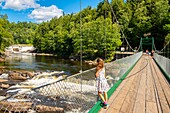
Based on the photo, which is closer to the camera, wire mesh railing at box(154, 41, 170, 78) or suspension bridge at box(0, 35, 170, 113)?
suspension bridge at box(0, 35, 170, 113)

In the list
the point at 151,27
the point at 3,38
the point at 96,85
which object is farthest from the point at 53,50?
the point at 96,85

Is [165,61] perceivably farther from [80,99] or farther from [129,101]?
[80,99]

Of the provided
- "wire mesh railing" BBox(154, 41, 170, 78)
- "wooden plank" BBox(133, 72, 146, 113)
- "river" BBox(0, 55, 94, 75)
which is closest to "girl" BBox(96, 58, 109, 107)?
"wooden plank" BBox(133, 72, 146, 113)

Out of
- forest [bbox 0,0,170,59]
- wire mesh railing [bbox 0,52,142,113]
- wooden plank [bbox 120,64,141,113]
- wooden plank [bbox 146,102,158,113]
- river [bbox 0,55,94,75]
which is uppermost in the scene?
forest [bbox 0,0,170,59]

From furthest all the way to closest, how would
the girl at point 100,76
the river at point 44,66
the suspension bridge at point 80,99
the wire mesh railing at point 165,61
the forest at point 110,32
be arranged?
the forest at point 110,32, the river at point 44,66, the wire mesh railing at point 165,61, the girl at point 100,76, the suspension bridge at point 80,99

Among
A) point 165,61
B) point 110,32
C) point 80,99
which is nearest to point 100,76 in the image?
point 80,99

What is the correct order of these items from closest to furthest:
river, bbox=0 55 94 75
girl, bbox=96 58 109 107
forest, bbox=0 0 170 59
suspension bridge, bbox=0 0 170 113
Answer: suspension bridge, bbox=0 0 170 113 < girl, bbox=96 58 109 107 < river, bbox=0 55 94 75 < forest, bbox=0 0 170 59

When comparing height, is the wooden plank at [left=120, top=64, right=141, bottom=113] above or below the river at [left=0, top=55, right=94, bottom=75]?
above

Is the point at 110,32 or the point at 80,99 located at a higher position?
the point at 110,32

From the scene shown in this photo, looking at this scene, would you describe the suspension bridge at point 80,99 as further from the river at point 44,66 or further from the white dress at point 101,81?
the river at point 44,66

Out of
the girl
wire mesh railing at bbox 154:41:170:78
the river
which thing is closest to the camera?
the girl

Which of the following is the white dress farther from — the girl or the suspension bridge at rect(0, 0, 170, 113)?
the suspension bridge at rect(0, 0, 170, 113)

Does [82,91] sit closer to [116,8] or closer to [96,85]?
[96,85]

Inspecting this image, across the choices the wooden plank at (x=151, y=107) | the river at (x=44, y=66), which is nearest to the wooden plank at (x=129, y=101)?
the wooden plank at (x=151, y=107)
